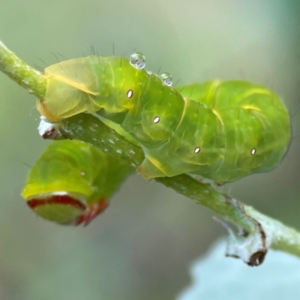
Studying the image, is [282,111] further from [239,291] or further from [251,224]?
[239,291]

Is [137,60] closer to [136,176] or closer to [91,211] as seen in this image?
[91,211]

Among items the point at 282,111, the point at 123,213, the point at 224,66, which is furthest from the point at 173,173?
the point at 224,66

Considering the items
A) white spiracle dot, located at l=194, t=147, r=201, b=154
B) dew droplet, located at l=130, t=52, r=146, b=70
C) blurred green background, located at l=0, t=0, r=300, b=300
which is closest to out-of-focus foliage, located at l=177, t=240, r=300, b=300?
blurred green background, located at l=0, t=0, r=300, b=300

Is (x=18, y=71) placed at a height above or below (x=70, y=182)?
above

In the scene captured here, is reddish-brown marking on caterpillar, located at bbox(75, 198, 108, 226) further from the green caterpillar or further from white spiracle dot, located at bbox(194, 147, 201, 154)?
white spiracle dot, located at bbox(194, 147, 201, 154)

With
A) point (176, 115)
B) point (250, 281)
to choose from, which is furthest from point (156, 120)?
point (250, 281)

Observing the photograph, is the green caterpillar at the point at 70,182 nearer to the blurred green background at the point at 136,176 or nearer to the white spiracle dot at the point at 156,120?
the white spiracle dot at the point at 156,120

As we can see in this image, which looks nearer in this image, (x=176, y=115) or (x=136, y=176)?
(x=176, y=115)
